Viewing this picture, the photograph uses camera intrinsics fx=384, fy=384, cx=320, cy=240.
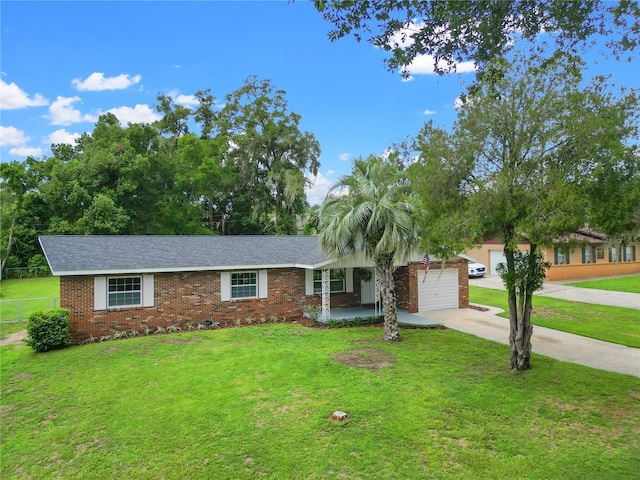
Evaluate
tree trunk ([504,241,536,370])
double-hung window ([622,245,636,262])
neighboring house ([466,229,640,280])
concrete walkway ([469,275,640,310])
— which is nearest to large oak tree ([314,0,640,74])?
tree trunk ([504,241,536,370])

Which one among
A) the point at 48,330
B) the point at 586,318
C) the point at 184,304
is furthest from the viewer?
the point at 586,318

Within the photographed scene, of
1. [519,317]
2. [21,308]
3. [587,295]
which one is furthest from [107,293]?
[587,295]

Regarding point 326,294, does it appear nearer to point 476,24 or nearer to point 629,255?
point 476,24

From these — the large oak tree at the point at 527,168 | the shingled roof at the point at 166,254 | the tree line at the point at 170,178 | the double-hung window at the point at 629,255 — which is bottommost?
the double-hung window at the point at 629,255

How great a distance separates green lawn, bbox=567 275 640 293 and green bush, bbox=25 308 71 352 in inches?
1030

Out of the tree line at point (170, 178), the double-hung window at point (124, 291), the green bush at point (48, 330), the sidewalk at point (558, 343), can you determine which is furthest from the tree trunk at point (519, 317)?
the tree line at point (170, 178)

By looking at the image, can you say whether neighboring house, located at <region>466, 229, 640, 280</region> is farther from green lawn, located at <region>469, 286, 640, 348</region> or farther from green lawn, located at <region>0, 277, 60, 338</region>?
green lawn, located at <region>0, 277, 60, 338</region>

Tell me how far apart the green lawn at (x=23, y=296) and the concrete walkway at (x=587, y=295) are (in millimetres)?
22797

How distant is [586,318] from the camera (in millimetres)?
14680

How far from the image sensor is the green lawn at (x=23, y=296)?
1526 cm

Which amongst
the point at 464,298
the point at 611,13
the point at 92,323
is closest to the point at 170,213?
the point at 92,323

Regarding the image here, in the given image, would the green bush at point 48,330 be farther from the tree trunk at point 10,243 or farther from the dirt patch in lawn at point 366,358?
the tree trunk at point 10,243

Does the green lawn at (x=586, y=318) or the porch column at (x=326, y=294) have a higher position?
the porch column at (x=326, y=294)

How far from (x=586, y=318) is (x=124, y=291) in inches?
668
